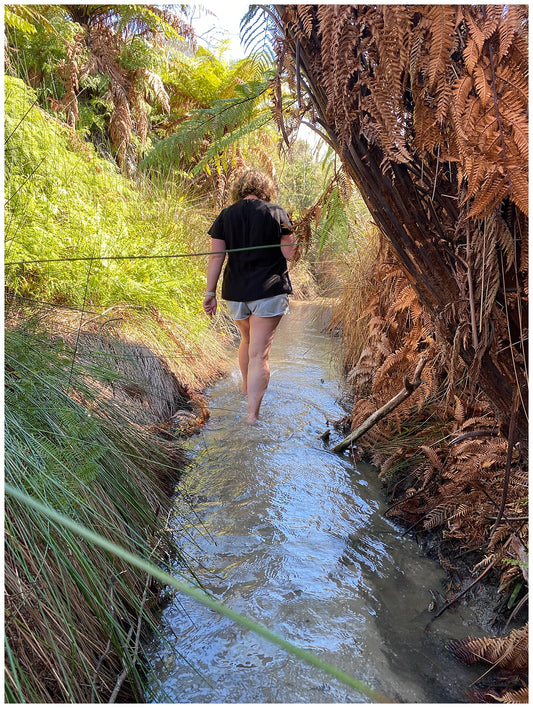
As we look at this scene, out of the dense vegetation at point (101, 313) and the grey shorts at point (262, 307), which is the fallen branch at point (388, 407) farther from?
the grey shorts at point (262, 307)

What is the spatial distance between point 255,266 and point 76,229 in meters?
1.53

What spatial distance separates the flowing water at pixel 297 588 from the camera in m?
1.63

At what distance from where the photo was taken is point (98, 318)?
3.55 metres

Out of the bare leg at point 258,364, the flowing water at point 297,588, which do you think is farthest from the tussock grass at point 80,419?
the bare leg at point 258,364

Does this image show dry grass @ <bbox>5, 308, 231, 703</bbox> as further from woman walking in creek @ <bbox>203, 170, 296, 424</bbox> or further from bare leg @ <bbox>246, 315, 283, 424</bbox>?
woman walking in creek @ <bbox>203, 170, 296, 424</bbox>

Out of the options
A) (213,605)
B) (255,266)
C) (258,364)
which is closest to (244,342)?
(258,364)

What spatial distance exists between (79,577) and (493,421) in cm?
180

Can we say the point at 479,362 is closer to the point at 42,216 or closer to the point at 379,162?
the point at 379,162

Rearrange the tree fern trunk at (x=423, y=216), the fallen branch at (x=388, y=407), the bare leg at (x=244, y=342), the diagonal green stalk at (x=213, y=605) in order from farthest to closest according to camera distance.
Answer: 1. the bare leg at (x=244, y=342)
2. the fallen branch at (x=388, y=407)
3. the tree fern trunk at (x=423, y=216)
4. the diagonal green stalk at (x=213, y=605)

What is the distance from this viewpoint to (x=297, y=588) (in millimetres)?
2061

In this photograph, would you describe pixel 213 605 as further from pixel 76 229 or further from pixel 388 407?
pixel 76 229

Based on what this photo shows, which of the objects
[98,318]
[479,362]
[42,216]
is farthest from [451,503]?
[42,216]

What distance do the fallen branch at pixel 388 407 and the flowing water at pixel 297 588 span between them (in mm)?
105

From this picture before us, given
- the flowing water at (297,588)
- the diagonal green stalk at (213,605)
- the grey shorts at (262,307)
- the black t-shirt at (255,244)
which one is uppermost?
the black t-shirt at (255,244)
